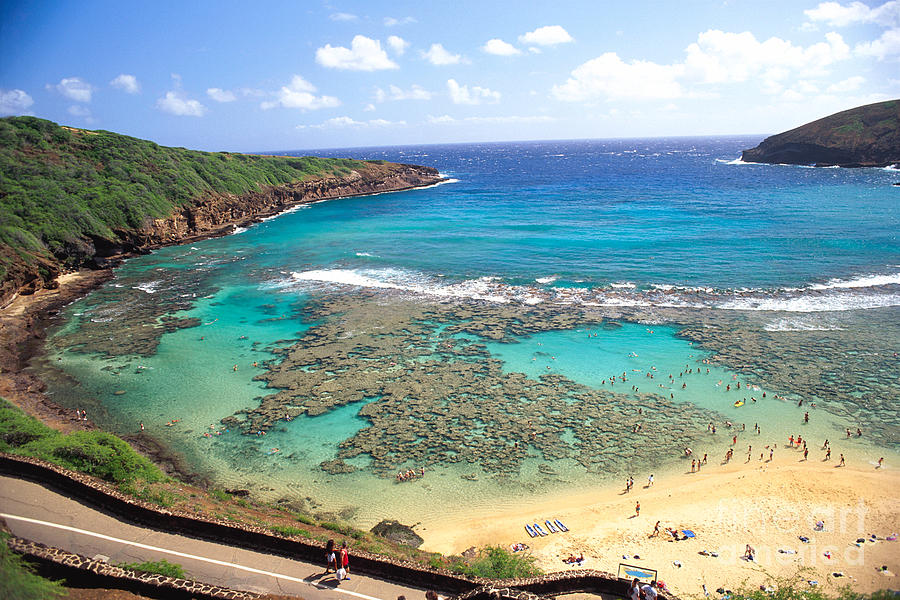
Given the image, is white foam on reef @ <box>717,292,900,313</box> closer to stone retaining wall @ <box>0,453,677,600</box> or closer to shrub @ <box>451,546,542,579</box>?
shrub @ <box>451,546,542,579</box>

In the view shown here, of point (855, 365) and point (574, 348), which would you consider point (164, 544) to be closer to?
point (574, 348)

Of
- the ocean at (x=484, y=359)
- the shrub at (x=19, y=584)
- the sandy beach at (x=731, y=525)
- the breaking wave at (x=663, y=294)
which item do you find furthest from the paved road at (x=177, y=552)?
the breaking wave at (x=663, y=294)

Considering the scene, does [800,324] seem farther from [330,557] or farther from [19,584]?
[19,584]

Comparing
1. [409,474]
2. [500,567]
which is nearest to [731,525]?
[500,567]

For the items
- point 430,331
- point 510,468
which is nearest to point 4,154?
point 430,331

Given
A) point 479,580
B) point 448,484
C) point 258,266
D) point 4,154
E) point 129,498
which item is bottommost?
point 448,484
